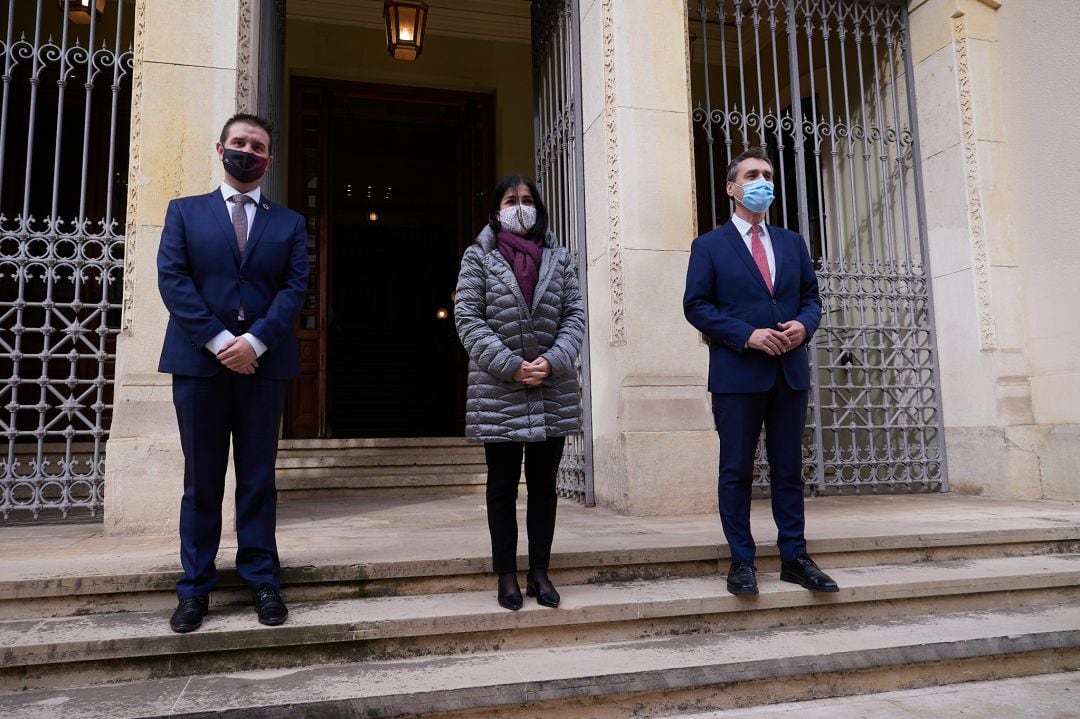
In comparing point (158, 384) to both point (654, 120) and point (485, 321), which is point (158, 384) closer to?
point (485, 321)

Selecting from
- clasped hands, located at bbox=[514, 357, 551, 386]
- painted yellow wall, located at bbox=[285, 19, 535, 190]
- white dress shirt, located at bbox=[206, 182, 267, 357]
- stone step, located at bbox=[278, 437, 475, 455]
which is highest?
painted yellow wall, located at bbox=[285, 19, 535, 190]

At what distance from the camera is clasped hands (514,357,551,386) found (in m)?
3.12

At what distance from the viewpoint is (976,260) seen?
21.4 ft

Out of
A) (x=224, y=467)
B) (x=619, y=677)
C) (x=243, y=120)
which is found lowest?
(x=619, y=677)

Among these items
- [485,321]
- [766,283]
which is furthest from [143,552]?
[766,283]

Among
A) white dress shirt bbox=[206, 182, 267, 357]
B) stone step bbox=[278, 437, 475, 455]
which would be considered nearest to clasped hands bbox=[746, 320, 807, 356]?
white dress shirt bbox=[206, 182, 267, 357]

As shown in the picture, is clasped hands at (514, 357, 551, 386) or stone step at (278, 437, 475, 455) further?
stone step at (278, 437, 475, 455)

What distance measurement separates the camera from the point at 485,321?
3.26m

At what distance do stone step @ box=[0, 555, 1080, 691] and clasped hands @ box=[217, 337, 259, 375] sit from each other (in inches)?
38.0

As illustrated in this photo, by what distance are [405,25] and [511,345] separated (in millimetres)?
5242

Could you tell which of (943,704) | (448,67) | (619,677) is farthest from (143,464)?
(448,67)

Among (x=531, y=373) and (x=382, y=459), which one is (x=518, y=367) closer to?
(x=531, y=373)

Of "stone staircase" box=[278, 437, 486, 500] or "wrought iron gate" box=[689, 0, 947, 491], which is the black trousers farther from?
"stone staircase" box=[278, 437, 486, 500]

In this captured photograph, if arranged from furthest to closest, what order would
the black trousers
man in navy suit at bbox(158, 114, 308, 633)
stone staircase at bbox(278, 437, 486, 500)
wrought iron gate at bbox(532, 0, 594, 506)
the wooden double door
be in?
the wooden double door < stone staircase at bbox(278, 437, 486, 500) < wrought iron gate at bbox(532, 0, 594, 506) < the black trousers < man in navy suit at bbox(158, 114, 308, 633)
